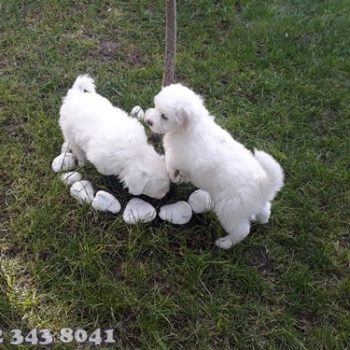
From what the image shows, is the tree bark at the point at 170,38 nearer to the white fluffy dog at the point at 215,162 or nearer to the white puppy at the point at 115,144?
the white puppy at the point at 115,144

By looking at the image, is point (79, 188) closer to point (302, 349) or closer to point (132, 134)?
point (132, 134)

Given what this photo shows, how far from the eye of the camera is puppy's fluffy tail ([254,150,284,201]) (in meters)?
2.54

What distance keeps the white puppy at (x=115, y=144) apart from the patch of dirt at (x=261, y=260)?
72 centimetres

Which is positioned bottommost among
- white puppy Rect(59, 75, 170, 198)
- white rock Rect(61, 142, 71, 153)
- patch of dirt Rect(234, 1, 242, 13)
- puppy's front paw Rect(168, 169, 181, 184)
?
white rock Rect(61, 142, 71, 153)

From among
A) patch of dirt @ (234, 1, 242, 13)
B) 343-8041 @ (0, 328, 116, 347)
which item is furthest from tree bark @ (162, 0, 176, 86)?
patch of dirt @ (234, 1, 242, 13)

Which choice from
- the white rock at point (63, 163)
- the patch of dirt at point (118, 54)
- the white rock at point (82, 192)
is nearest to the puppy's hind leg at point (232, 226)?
the white rock at point (82, 192)

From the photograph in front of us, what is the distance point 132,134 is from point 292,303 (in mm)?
1478

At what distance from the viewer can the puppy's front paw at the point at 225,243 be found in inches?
117

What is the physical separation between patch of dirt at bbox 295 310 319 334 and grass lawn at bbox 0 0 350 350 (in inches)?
0.6

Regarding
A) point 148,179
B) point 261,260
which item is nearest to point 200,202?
point 148,179

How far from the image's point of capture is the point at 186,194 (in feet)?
10.7

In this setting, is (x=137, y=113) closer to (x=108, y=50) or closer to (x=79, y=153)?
(x=79, y=153)

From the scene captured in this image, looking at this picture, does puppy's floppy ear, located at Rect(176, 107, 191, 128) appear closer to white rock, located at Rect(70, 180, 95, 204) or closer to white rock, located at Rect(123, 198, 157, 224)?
white rock, located at Rect(123, 198, 157, 224)

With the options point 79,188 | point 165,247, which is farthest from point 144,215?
point 79,188
